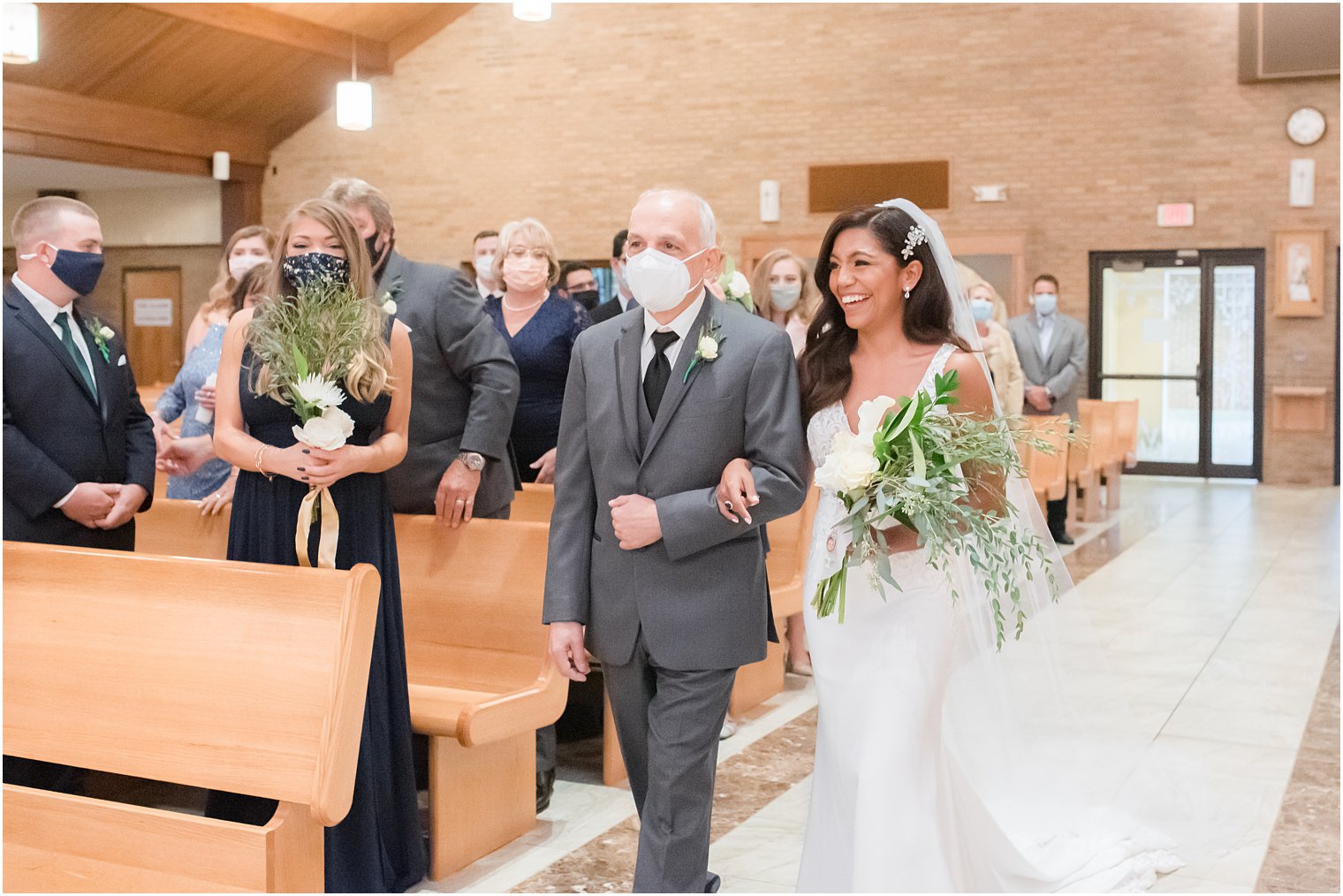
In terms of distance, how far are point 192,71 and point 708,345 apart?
47.9 ft

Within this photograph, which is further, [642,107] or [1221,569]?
[642,107]

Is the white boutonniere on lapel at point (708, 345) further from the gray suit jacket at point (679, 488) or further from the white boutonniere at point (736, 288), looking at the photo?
the white boutonniere at point (736, 288)

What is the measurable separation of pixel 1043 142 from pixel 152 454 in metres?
12.4

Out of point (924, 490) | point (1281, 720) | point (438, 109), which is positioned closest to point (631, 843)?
point (924, 490)

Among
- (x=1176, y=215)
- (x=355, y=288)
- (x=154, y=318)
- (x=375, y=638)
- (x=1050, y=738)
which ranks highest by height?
(x=1176, y=215)

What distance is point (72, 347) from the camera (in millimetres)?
3865

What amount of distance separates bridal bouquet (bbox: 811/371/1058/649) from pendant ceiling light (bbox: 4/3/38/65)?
29.6 feet

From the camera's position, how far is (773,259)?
595 cm

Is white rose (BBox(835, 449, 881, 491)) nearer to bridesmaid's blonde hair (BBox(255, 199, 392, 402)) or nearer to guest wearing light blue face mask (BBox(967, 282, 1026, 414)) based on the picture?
bridesmaid's blonde hair (BBox(255, 199, 392, 402))

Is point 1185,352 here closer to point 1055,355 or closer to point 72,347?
point 1055,355

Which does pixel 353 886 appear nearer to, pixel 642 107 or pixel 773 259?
pixel 773 259

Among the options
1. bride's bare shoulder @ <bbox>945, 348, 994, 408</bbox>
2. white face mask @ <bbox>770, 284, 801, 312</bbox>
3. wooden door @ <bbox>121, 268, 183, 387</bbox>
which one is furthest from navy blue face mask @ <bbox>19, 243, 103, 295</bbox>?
wooden door @ <bbox>121, 268, 183, 387</bbox>

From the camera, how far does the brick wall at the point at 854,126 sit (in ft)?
46.1

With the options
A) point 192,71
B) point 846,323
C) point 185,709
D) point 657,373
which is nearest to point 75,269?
point 185,709
